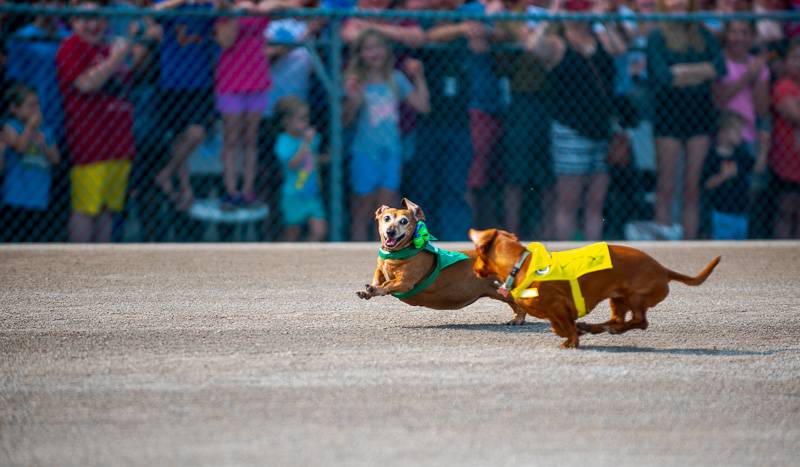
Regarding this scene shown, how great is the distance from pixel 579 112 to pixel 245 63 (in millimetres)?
2793

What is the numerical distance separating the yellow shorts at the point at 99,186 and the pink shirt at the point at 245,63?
1.05 meters

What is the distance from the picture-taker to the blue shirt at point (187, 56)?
8.76 metres

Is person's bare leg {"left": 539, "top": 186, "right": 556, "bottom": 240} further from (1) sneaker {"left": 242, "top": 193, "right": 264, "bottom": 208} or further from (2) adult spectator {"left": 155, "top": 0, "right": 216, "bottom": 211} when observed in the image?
(2) adult spectator {"left": 155, "top": 0, "right": 216, "bottom": 211}

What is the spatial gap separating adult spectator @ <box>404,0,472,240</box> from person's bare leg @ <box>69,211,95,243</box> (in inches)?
103

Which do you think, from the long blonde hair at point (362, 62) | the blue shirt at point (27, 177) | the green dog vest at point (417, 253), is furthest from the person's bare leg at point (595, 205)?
the blue shirt at point (27, 177)

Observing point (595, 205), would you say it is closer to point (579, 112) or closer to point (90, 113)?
Result: point (579, 112)

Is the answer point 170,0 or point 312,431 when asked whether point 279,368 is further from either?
point 170,0

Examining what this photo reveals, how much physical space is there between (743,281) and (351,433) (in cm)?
429

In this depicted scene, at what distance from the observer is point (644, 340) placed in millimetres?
5363

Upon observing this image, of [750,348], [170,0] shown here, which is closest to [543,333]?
[750,348]

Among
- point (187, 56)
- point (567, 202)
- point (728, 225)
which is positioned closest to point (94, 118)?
point (187, 56)

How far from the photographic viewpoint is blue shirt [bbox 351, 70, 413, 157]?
A: 355 inches

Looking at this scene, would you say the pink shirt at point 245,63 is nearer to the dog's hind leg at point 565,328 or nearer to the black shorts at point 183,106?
the black shorts at point 183,106

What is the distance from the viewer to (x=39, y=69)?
865 cm
